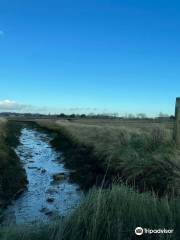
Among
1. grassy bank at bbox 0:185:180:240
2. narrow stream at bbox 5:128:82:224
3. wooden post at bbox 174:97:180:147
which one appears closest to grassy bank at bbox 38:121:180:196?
wooden post at bbox 174:97:180:147

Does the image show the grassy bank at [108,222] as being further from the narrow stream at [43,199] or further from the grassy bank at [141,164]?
the grassy bank at [141,164]

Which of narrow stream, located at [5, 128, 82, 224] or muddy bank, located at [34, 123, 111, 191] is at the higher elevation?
muddy bank, located at [34, 123, 111, 191]

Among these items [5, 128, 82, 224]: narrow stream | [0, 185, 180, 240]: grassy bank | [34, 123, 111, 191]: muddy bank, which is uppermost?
[0, 185, 180, 240]: grassy bank

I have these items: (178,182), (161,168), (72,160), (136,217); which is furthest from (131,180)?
(72,160)

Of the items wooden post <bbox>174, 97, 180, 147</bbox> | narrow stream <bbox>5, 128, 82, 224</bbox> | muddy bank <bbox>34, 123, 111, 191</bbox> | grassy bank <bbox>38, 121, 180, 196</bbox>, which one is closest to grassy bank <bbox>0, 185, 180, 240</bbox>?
narrow stream <bbox>5, 128, 82, 224</bbox>

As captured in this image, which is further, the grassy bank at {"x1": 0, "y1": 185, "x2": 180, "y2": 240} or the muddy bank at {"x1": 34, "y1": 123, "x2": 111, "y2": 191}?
Answer: the muddy bank at {"x1": 34, "y1": 123, "x2": 111, "y2": 191}

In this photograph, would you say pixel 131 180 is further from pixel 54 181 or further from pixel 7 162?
pixel 7 162

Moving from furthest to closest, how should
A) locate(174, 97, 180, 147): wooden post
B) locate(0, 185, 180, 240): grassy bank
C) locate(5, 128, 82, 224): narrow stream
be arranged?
locate(174, 97, 180, 147): wooden post → locate(5, 128, 82, 224): narrow stream → locate(0, 185, 180, 240): grassy bank

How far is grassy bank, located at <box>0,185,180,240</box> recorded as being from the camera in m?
4.98

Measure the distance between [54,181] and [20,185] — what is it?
6.31ft

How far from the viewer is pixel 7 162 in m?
17.1

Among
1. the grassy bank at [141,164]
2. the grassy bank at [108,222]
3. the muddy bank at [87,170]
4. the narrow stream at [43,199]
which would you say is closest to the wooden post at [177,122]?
the grassy bank at [141,164]

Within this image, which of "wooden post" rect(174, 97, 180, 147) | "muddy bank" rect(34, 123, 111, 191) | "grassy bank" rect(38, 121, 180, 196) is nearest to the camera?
"grassy bank" rect(38, 121, 180, 196)

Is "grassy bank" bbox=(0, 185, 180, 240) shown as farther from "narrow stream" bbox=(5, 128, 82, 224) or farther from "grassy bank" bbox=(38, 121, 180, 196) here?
"grassy bank" bbox=(38, 121, 180, 196)
